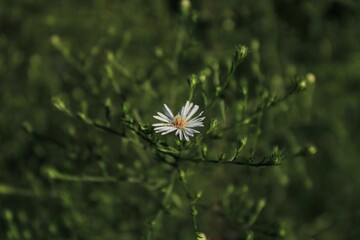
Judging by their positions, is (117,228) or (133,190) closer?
(117,228)

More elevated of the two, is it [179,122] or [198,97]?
[198,97]

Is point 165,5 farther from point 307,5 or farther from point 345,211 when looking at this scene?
point 345,211

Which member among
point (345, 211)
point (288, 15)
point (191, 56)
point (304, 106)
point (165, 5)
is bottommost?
point (345, 211)

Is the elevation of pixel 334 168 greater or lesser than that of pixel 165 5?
lesser

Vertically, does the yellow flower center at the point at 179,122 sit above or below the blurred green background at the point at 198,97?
below

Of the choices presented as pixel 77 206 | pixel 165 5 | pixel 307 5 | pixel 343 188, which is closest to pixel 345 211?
pixel 343 188

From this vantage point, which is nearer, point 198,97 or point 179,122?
point 179,122

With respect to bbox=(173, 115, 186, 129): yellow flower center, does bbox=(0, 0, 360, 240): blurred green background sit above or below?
above

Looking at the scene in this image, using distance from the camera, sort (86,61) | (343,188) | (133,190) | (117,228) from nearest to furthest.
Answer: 1. (86,61)
2. (117,228)
3. (133,190)
4. (343,188)
